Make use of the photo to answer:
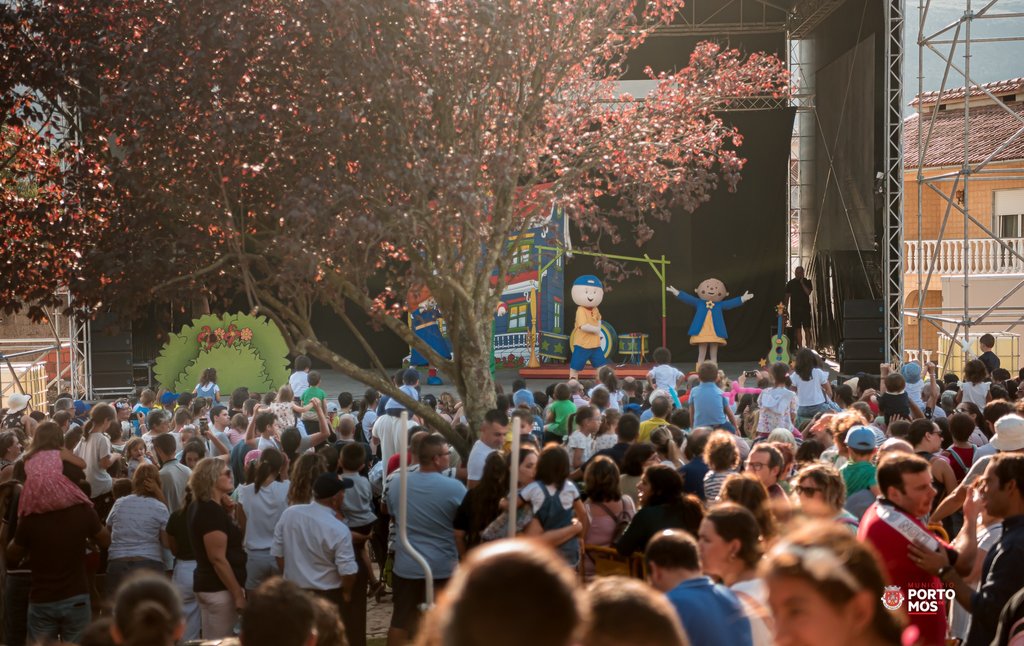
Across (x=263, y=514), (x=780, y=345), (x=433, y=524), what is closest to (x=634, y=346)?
(x=780, y=345)

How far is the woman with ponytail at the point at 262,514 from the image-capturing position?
589 centimetres

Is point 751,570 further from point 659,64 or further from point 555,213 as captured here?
point 659,64

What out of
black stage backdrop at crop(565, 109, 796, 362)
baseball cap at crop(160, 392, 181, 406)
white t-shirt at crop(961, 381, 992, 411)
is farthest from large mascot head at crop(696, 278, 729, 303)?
white t-shirt at crop(961, 381, 992, 411)

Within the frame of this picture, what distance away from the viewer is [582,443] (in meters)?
7.34

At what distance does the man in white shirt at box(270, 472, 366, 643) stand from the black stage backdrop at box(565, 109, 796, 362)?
591 inches

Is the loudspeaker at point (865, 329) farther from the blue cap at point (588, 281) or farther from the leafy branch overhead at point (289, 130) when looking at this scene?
the leafy branch overhead at point (289, 130)

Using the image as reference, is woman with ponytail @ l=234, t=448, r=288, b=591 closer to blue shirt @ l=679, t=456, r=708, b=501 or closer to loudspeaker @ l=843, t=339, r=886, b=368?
blue shirt @ l=679, t=456, r=708, b=501

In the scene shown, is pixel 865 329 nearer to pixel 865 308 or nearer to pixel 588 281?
pixel 865 308

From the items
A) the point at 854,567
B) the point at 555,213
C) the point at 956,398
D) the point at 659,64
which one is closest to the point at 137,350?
the point at 555,213

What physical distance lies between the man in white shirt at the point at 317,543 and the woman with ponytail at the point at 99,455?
1.97 metres

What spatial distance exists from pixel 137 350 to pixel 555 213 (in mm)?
6854

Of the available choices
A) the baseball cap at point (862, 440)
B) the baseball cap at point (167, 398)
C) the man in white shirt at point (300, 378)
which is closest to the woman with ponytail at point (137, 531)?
the baseball cap at point (862, 440)

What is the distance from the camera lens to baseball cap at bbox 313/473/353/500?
5379 mm

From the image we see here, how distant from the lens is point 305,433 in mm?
8695
